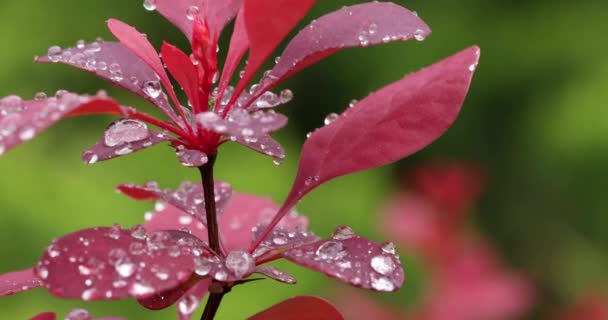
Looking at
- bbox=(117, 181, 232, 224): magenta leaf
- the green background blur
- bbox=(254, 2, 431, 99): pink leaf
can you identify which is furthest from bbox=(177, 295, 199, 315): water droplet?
the green background blur

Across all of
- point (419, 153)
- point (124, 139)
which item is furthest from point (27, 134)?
point (419, 153)

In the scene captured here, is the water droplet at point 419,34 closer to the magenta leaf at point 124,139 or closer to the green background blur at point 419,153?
the magenta leaf at point 124,139

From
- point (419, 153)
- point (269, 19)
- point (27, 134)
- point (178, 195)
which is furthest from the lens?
point (419, 153)

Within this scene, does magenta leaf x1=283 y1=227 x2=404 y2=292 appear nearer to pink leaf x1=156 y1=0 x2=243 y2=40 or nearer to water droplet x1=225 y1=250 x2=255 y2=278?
water droplet x1=225 y1=250 x2=255 y2=278

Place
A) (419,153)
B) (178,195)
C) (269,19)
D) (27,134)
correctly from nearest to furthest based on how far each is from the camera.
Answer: (27,134), (269,19), (178,195), (419,153)

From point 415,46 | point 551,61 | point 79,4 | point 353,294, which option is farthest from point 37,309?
point 551,61

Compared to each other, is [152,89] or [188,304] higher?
[152,89]

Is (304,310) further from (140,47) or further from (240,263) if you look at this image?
(140,47)

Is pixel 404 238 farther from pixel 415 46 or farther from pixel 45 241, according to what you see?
pixel 415 46
